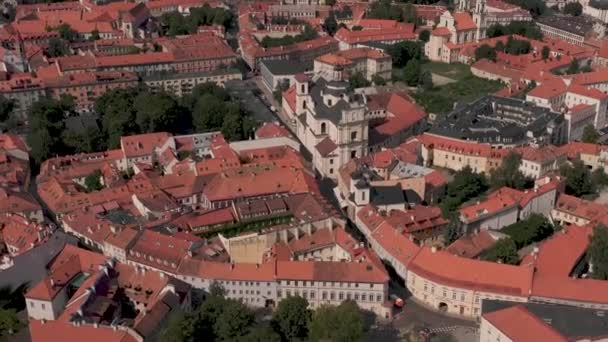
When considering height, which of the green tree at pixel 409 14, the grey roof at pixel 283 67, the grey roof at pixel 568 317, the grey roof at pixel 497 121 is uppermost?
the green tree at pixel 409 14

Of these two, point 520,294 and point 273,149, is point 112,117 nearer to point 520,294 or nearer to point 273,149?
point 273,149

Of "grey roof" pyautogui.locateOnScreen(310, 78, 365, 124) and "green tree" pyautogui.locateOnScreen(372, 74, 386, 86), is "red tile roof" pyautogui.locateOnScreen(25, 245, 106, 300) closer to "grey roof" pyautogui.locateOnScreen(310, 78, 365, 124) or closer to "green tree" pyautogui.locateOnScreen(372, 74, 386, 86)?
"grey roof" pyautogui.locateOnScreen(310, 78, 365, 124)

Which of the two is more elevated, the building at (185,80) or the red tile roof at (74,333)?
the building at (185,80)

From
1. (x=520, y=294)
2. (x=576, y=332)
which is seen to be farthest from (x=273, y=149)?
(x=576, y=332)

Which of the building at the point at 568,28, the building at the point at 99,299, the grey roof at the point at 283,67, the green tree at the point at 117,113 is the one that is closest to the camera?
the building at the point at 99,299

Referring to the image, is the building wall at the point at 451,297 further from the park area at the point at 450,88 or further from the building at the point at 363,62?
the building at the point at 363,62

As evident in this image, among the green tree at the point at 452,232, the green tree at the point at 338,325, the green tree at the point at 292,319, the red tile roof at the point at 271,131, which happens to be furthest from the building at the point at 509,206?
the red tile roof at the point at 271,131
